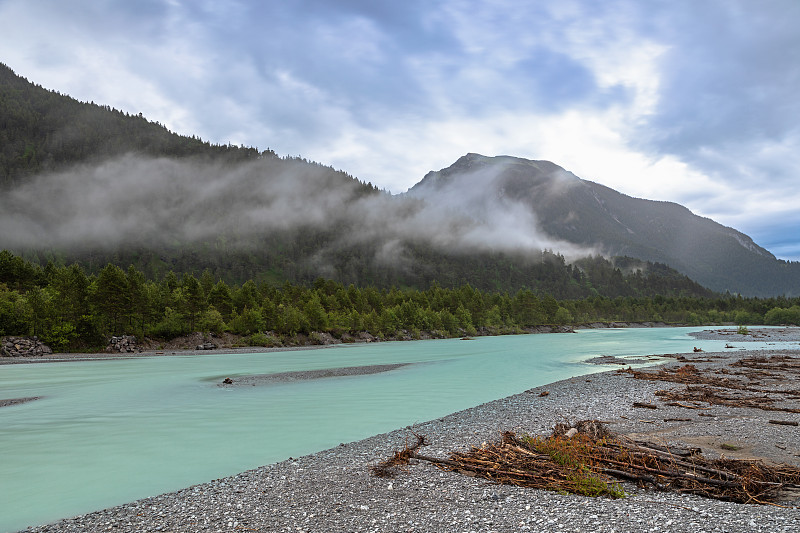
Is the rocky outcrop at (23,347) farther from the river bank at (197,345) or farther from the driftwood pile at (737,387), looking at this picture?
the driftwood pile at (737,387)

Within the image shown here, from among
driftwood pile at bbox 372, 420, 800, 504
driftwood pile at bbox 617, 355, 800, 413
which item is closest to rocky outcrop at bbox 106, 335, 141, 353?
driftwood pile at bbox 617, 355, 800, 413

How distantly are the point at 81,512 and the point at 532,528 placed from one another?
11.9 meters

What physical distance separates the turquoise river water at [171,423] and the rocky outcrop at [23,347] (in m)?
25.4

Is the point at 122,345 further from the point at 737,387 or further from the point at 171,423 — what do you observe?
the point at 737,387

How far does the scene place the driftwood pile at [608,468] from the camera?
10414mm

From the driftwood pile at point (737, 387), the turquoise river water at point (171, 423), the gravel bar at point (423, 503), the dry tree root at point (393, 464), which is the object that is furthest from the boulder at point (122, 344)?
the dry tree root at point (393, 464)

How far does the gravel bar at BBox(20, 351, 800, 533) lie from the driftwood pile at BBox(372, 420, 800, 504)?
1.61ft

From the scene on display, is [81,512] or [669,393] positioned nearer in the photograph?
[81,512]

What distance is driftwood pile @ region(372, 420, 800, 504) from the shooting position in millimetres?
10414

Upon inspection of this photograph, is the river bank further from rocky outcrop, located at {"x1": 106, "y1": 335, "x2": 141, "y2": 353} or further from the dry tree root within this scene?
Result: the dry tree root

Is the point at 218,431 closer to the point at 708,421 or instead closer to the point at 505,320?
the point at 708,421

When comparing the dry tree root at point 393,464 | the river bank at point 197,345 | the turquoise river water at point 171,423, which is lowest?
the river bank at point 197,345

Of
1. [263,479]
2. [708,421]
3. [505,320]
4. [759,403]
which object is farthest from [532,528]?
[505,320]

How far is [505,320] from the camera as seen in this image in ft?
612
